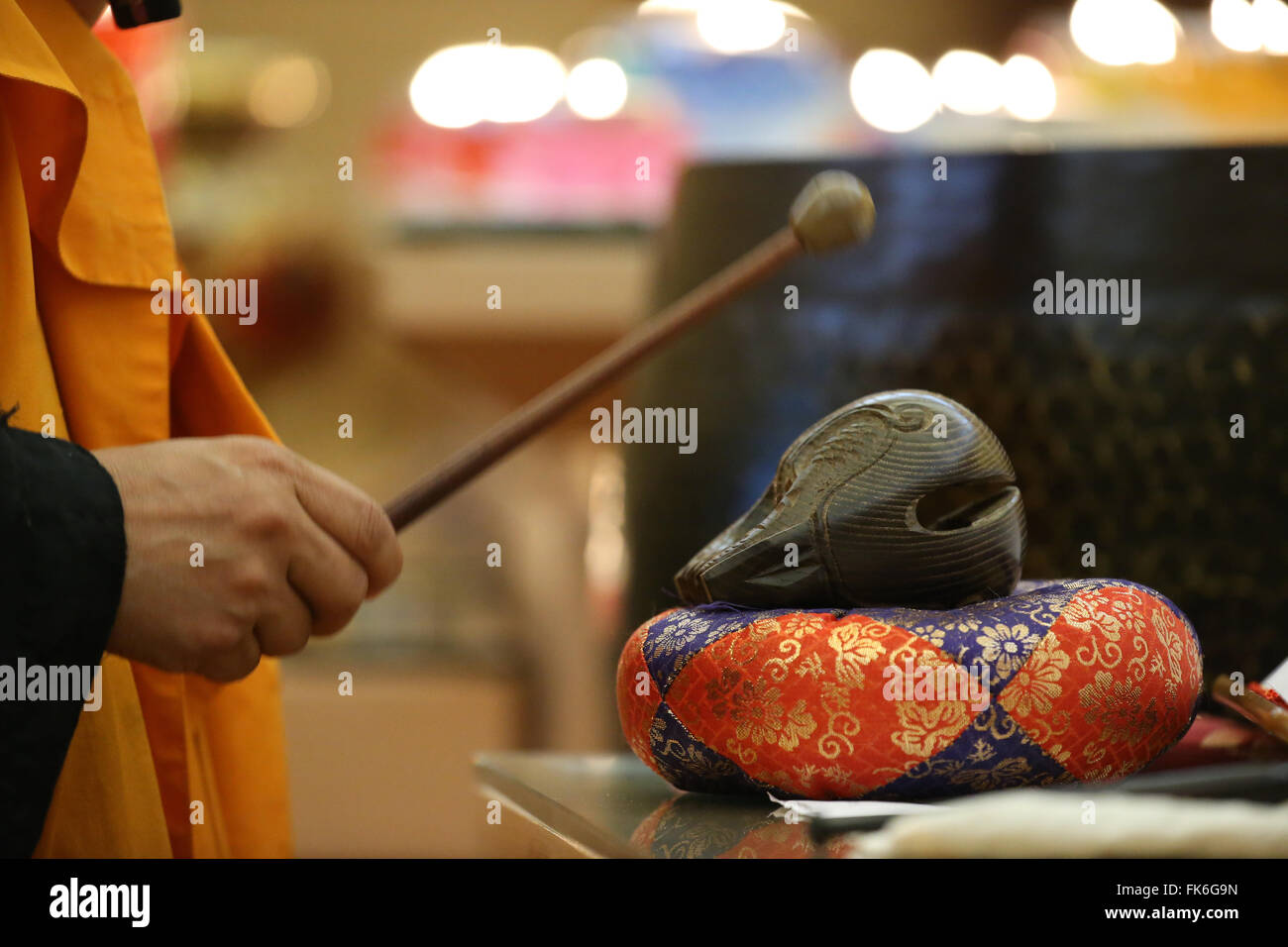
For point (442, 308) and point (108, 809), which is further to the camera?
point (442, 308)

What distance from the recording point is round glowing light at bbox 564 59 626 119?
238cm

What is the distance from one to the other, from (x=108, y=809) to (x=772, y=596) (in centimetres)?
36

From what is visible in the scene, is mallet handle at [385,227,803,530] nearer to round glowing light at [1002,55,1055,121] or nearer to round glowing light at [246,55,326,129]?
round glowing light at [1002,55,1055,121]

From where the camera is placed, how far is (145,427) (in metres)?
0.71

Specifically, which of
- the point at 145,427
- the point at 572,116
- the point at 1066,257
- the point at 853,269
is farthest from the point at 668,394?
the point at 572,116

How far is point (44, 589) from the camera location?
0.51 meters

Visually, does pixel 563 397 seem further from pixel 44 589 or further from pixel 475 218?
pixel 475 218

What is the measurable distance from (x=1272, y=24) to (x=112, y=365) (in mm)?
1225

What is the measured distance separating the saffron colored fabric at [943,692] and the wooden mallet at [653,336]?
164mm

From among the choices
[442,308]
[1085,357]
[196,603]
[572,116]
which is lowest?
[196,603]

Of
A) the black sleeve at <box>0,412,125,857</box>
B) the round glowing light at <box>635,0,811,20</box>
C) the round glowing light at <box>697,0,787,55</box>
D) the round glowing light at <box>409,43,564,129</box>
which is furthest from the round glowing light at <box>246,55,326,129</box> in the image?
the black sleeve at <box>0,412,125,857</box>
